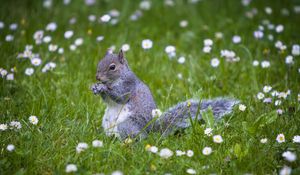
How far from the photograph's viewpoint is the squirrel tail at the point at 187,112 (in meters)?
3.77

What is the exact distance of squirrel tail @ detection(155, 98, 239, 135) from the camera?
148 inches

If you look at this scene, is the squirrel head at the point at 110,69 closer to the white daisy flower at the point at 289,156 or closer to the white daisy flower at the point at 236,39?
the white daisy flower at the point at 289,156

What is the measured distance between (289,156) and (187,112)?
3.32 feet

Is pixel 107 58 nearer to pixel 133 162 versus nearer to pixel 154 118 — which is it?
pixel 154 118

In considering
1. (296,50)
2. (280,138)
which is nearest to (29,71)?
(280,138)

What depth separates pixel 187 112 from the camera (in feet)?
12.7

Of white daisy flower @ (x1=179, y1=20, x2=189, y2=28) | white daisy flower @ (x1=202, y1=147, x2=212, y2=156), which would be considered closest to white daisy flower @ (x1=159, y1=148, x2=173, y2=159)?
white daisy flower @ (x1=202, y1=147, x2=212, y2=156)

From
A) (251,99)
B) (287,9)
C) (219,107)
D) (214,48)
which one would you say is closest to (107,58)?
(219,107)

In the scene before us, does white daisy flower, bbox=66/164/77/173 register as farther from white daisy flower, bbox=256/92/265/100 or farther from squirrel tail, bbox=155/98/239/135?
white daisy flower, bbox=256/92/265/100

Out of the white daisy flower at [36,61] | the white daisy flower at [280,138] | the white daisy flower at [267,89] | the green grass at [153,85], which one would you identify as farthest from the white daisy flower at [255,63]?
the white daisy flower at [36,61]

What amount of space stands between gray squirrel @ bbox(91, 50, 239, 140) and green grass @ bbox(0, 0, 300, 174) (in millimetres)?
97

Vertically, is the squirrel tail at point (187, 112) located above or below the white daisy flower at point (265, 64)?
below

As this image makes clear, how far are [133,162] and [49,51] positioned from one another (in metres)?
2.13

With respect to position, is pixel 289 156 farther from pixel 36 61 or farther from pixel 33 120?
pixel 36 61
